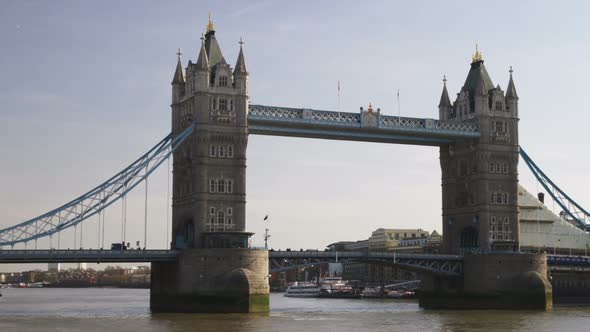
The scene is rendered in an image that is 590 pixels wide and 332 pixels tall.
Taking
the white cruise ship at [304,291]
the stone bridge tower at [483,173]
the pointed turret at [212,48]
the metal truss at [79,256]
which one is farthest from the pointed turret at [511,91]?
the white cruise ship at [304,291]

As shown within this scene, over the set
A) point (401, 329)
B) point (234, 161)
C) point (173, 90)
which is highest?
point (173, 90)

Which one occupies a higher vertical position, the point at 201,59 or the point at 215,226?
the point at 201,59

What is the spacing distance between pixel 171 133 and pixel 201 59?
9.62 metres

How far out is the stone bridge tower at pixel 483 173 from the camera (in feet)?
389

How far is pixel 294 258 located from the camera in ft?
350

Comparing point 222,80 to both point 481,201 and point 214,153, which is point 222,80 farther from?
point 481,201

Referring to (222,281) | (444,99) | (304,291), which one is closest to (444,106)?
(444,99)

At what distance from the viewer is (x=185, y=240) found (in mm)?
107125

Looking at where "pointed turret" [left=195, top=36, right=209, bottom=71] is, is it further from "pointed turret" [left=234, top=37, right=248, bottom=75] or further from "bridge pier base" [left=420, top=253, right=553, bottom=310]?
"bridge pier base" [left=420, top=253, right=553, bottom=310]

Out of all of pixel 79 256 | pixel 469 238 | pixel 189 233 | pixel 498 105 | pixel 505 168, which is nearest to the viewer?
pixel 79 256

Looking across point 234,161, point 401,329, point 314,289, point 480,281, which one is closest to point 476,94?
point 480,281

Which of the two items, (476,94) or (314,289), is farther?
(314,289)

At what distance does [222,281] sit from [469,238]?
1520 inches

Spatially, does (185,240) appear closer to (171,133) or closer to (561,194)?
(171,133)
